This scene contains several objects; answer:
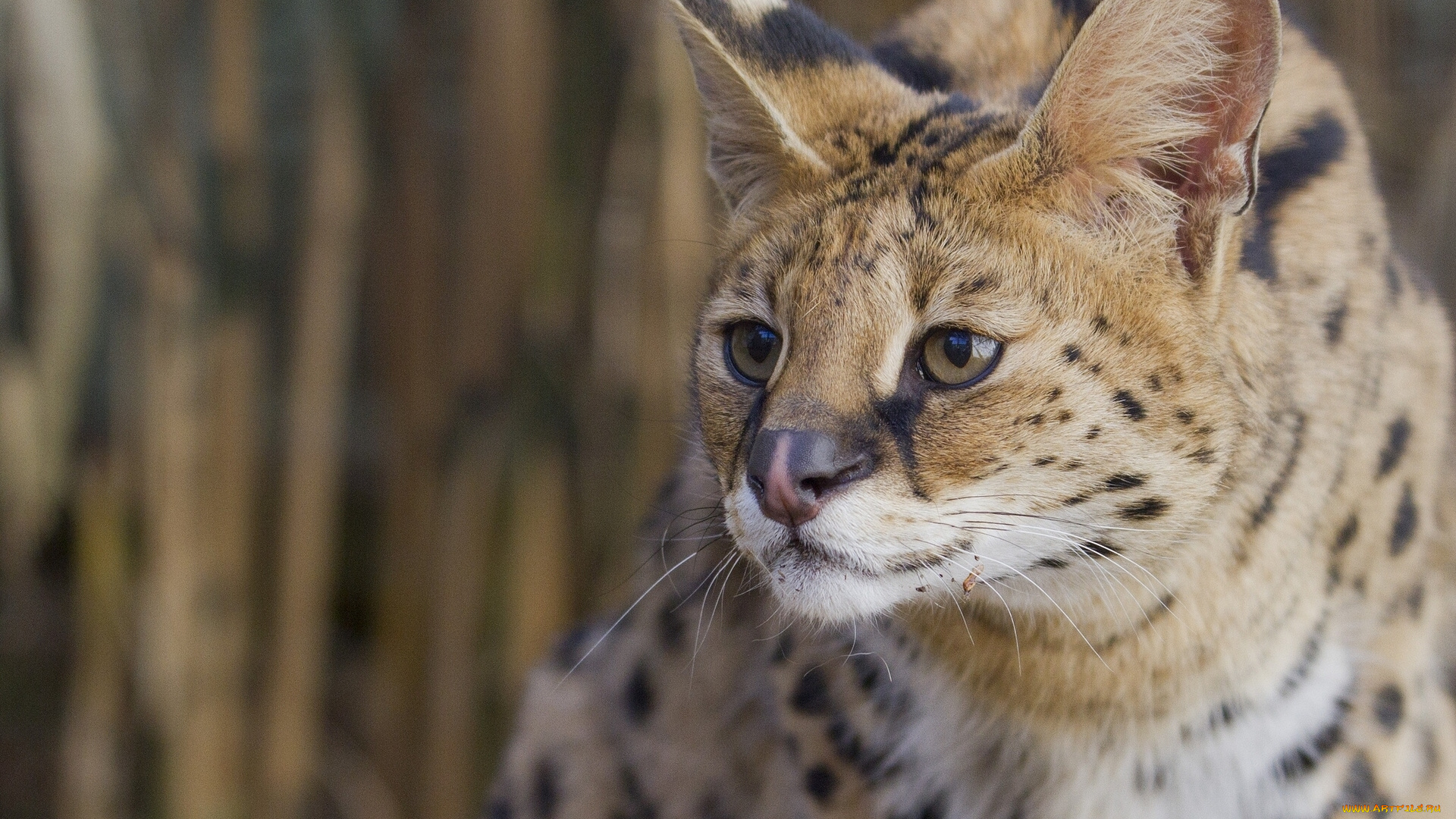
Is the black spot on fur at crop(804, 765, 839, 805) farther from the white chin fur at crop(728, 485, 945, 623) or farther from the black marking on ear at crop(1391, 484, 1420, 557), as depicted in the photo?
the black marking on ear at crop(1391, 484, 1420, 557)

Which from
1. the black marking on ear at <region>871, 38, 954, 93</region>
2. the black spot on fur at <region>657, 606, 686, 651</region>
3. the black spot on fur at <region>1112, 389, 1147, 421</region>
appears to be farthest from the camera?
the black spot on fur at <region>657, 606, 686, 651</region>

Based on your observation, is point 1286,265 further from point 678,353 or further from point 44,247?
point 44,247

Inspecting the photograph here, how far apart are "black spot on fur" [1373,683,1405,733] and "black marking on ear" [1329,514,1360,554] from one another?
213 mm

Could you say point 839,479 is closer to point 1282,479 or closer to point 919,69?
point 1282,479

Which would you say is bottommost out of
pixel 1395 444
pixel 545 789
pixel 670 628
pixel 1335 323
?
pixel 545 789

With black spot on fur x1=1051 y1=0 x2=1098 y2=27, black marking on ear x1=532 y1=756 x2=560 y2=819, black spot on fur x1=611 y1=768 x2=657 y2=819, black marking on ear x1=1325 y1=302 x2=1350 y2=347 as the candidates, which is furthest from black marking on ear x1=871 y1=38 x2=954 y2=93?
black marking on ear x1=532 y1=756 x2=560 y2=819

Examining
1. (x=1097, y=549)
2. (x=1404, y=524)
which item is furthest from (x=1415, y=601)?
(x=1097, y=549)

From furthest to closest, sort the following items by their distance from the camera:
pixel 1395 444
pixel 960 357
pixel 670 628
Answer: pixel 670 628, pixel 1395 444, pixel 960 357

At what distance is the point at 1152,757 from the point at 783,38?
108 cm

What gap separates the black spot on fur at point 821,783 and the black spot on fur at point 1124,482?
0.69 meters

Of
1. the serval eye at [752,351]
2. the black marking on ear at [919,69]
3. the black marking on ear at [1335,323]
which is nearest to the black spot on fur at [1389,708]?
the black marking on ear at [1335,323]

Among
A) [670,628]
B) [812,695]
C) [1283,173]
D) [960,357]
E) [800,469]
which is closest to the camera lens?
[800,469]

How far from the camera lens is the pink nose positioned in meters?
1.41

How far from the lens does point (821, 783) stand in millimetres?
1984
